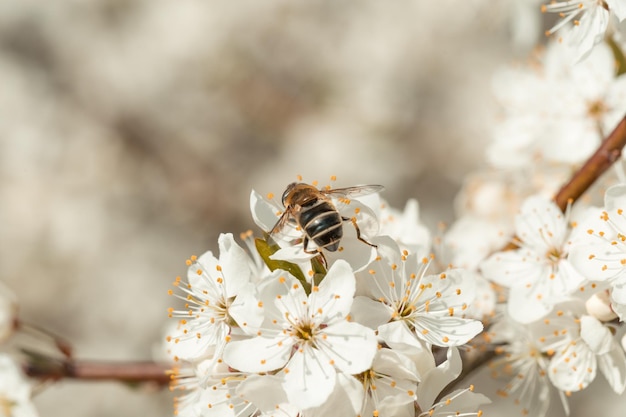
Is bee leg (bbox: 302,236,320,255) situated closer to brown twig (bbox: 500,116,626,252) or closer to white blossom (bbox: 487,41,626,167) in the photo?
brown twig (bbox: 500,116,626,252)

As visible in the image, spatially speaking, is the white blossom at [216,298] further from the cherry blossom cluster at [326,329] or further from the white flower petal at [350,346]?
the white flower petal at [350,346]

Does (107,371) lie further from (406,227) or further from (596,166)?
(596,166)

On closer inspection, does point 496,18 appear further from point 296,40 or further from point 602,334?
point 296,40

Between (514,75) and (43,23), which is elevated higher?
(43,23)

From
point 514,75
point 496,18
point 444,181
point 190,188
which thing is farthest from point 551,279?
point 190,188

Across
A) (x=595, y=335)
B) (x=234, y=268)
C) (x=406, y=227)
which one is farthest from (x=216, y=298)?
(x=595, y=335)

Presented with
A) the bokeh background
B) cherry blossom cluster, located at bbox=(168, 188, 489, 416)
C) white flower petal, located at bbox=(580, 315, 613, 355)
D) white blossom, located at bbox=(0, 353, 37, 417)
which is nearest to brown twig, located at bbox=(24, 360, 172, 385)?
white blossom, located at bbox=(0, 353, 37, 417)

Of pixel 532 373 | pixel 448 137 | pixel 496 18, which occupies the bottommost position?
pixel 532 373
